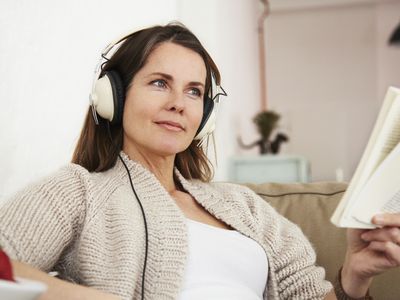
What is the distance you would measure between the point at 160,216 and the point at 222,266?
6.3 inches

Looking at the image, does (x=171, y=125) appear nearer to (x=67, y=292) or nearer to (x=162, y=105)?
(x=162, y=105)

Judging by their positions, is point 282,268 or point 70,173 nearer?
point 70,173

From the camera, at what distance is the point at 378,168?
0.83 meters

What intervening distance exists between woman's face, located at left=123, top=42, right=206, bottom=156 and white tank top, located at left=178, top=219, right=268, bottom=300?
0.61 feet

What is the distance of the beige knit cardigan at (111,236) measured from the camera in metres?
0.91

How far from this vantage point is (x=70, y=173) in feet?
3.43

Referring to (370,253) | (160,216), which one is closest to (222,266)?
(160,216)

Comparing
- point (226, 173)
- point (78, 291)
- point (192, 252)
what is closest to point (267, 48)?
point (226, 173)

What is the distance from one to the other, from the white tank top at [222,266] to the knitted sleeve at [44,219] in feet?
0.76

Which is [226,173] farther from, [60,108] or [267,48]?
[267,48]

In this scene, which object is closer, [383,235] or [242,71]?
[383,235]

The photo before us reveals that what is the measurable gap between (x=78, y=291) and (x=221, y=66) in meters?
2.45

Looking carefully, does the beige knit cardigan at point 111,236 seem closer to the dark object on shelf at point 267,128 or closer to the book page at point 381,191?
the book page at point 381,191

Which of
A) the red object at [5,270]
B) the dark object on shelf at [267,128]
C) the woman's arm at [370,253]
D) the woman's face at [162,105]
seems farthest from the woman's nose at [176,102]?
the dark object on shelf at [267,128]
